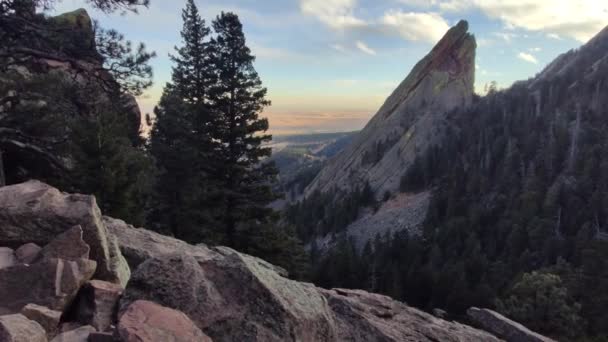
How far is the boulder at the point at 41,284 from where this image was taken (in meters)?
5.24

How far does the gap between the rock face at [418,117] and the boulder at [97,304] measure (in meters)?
108

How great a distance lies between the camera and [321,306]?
6.43 metres

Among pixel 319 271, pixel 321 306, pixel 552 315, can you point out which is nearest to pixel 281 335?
pixel 321 306

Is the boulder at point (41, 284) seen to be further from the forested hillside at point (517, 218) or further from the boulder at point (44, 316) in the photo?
the forested hillside at point (517, 218)

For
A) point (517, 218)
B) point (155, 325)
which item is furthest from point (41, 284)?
point (517, 218)

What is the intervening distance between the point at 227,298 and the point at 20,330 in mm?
2251

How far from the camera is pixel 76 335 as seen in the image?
15.4ft

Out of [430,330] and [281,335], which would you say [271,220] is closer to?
[430,330]

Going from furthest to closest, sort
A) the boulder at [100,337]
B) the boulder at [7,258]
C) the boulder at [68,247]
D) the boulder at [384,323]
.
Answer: the boulder at [384,323]
the boulder at [68,247]
the boulder at [7,258]
the boulder at [100,337]

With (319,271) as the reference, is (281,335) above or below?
above

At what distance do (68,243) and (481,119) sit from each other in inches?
4648

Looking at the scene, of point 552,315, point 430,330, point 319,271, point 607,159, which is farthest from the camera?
point 607,159

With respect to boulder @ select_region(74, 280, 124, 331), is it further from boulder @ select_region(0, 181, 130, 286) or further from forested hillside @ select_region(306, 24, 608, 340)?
forested hillside @ select_region(306, 24, 608, 340)

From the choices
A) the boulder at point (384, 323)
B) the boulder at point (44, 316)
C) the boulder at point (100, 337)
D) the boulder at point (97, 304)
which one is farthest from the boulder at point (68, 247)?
the boulder at point (384, 323)
